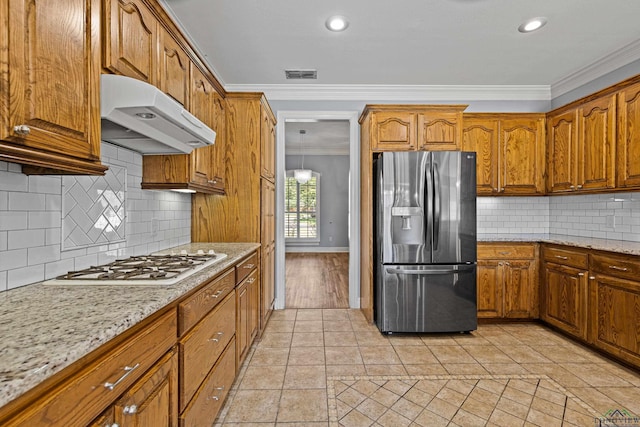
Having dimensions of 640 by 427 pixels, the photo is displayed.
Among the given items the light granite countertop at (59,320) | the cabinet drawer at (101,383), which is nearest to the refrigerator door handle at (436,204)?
the light granite countertop at (59,320)

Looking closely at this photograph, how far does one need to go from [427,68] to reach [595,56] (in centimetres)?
150

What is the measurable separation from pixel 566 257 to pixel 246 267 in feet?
9.18

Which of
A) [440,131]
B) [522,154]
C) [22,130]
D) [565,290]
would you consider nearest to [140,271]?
[22,130]

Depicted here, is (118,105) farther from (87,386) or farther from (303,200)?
(303,200)

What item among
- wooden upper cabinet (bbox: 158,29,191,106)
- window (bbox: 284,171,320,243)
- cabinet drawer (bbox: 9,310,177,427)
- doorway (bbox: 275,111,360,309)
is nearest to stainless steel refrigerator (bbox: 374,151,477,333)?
doorway (bbox: 275,111,360,309)

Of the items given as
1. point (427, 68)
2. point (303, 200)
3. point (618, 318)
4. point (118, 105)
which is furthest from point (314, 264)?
point (118, 105)

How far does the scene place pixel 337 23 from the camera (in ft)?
8.19

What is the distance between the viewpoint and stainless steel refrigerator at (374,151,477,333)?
118 inches

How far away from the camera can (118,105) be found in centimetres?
133

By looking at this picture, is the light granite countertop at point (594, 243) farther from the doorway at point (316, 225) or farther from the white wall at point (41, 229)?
the white wall at point (41, 229)

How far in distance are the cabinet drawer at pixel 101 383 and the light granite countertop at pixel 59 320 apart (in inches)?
2.4

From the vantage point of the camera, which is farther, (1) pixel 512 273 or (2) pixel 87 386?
(1) pixel 512 273

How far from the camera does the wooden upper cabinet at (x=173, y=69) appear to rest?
5.91 ft

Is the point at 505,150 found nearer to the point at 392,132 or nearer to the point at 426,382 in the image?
the point at 392,132
